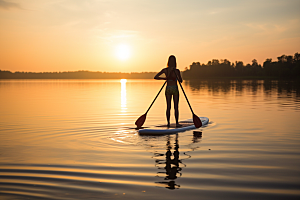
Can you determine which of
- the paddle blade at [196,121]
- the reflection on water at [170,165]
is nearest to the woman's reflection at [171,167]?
the reflection on water at [170,165]

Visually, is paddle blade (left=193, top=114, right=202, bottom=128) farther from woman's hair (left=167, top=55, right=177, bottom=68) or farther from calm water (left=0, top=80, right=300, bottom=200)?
woman's hair (left=167, top=55, right=177, bottom=68)

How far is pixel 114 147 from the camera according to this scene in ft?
27.7

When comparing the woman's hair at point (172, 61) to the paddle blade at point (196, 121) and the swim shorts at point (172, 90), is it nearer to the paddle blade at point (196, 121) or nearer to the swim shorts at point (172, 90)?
the swim shorts at point (172, 90)

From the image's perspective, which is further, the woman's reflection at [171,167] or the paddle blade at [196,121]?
the paddle blade at [196,121]

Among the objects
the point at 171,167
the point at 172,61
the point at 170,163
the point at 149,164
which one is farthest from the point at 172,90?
the point at 171,167

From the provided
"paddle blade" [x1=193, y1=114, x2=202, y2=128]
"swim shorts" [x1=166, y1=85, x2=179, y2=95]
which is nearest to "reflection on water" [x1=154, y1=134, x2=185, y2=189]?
"swim shorts" [x1=166, y1=85, x2=179, y2=95]

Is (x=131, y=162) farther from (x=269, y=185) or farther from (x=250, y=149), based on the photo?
(x=250, y=149)

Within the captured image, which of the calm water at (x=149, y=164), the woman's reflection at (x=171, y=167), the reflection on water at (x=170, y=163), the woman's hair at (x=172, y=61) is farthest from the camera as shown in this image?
the woman's hair at (x=172, y=61)

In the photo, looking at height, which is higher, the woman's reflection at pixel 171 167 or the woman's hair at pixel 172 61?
the woman's hair at pixel 172 61

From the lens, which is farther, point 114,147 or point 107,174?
point 114,147

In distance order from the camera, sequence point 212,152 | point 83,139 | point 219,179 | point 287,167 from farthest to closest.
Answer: point 83,139
point 212,152
point 287,167
point 219,179

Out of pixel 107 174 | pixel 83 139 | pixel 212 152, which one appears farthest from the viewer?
pixel 83 139

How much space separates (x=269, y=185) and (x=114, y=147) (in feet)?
15.2

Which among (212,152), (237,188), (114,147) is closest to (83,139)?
(114,147)
